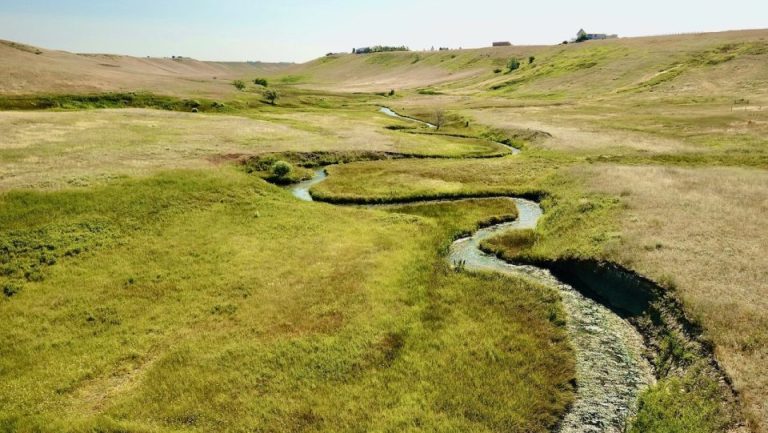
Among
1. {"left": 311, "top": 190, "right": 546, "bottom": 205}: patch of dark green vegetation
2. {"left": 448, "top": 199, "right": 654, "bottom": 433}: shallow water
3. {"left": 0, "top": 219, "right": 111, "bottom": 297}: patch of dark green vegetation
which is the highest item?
{"left": 311, "top": 190, "right": 546, "bottom": 205}: patch of dark green vegetation

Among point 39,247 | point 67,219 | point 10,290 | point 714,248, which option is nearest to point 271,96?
point 67,219

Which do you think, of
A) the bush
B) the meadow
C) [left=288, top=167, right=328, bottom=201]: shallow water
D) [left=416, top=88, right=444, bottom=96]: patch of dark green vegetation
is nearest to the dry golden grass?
the meadow

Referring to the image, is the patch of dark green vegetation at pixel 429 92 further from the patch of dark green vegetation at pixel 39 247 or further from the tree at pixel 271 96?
the patch of dark green vegetation at pixel 39 247

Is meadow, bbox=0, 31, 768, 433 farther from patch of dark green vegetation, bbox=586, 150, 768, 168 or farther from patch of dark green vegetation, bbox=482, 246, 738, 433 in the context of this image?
patch of dark green vegetation, bbox=586, 150, 768, 168

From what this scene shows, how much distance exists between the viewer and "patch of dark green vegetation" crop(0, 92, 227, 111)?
8419 cm

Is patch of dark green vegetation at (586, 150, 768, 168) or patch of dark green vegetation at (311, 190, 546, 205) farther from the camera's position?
patch of dark green vegetation at (586, 150, 768, 168)

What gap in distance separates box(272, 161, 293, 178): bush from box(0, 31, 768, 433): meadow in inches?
33.9

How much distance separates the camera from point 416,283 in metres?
27.0

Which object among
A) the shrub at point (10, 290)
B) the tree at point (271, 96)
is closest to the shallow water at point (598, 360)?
the shrub at point (10, 290)

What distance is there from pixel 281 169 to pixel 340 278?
87.1 ft

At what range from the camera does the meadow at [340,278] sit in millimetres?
17344

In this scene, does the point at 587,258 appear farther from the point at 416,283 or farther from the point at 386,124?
the point at 386,124

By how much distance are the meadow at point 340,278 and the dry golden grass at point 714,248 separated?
0.13 meters

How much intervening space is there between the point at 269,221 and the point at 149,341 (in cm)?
1598
